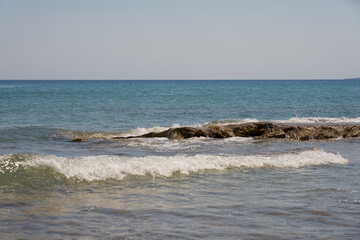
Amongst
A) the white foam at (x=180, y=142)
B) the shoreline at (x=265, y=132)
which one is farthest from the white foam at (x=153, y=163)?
the shoreline at (x=265, y=132)

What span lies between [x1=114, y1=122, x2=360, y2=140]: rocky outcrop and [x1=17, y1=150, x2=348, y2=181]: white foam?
179 inches

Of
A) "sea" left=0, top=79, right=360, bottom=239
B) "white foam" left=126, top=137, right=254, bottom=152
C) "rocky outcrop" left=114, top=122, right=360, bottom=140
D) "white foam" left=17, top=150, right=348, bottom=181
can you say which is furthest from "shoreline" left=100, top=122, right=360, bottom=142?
"white foam" left=17, top=150, right=348, bottom=181

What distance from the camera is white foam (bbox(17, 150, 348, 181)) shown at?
10.8 metres

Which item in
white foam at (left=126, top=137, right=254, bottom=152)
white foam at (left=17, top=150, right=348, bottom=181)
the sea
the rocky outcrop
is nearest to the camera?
the sea

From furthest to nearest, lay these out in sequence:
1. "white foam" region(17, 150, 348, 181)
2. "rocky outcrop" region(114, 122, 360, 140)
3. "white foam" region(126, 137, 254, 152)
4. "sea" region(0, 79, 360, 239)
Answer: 1. "rocky outcrop" region(114, 122, 360, 140)
2. "white foam" region(126, 137, 254, 152)
3. "white foam" region(17, 150, 348, 181)
4. "sea" region(0, 79, 360, 239)

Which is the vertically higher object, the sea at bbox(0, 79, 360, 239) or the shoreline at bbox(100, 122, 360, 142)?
the shoreline at bbox(100, 122, 360, 142)

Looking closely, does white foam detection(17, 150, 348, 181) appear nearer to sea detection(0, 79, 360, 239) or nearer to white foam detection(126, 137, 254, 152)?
sea detection(0, 79, 360, 239)

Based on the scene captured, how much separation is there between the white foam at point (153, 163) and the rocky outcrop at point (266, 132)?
4.55 meters

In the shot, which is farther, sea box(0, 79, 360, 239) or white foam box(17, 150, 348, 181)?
white foam box(17, 150, 348, 181)

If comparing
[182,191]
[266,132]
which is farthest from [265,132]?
[182,191]

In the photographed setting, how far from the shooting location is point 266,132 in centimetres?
1842

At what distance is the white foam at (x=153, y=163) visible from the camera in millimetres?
10805

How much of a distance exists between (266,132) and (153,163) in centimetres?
798

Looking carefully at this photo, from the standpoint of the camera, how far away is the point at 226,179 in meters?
10.6
